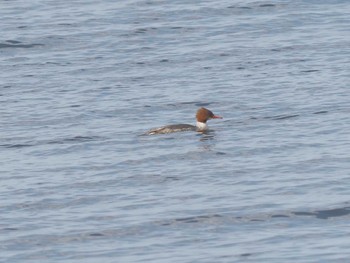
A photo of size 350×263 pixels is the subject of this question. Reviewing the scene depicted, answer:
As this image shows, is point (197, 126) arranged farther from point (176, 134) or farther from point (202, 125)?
point (176, 134)

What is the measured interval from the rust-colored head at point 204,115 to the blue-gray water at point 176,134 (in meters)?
0.29

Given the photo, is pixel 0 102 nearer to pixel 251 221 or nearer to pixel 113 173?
pixel 113 173

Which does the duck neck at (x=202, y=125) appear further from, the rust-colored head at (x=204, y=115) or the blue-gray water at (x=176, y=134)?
the blue-gray water at (x=176, y=134)

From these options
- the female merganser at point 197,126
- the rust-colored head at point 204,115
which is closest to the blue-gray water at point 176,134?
the female merganser at point 197,126

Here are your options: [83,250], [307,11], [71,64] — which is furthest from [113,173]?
[307,11]

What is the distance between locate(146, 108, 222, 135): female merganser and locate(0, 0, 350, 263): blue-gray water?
17cm

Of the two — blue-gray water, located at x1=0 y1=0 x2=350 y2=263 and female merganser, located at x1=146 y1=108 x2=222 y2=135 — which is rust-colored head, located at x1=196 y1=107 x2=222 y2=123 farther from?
blue-gray water, located at x1=0 y1=0 x2=350 y2=263

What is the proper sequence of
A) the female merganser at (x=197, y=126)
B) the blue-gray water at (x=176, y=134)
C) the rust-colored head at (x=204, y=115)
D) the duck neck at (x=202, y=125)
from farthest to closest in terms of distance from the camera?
the duck neck at (x=202, y=125) < the rust-colored head at (x=204, y=115) < the female merganser at (x=197, y=126) < the blue-gray water at (x=176, y=134)

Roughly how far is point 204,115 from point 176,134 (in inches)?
37.1

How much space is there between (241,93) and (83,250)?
12.5m

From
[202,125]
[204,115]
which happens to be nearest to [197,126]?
[202,125]

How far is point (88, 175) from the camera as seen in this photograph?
1077 inches

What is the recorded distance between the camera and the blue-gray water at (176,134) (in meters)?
23.2

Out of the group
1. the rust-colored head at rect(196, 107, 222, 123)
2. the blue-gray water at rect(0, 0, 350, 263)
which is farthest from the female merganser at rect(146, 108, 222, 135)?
the blue-gray water at rect(0, 0, 350, 263)
